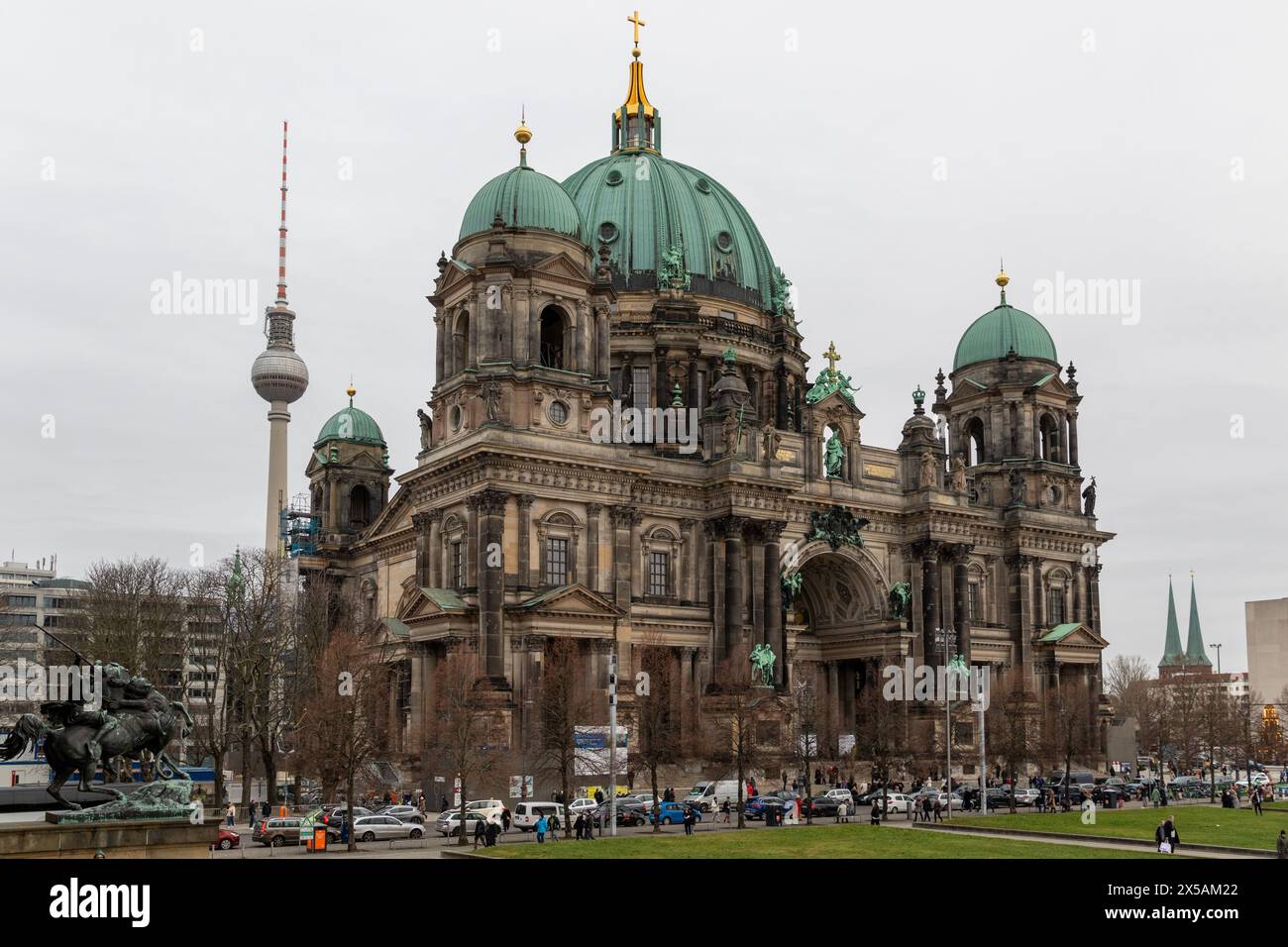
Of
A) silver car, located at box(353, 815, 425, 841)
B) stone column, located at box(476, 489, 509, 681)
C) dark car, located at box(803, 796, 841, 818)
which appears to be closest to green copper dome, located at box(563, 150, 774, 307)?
stone column, located at box(476, 489, 509, 681)

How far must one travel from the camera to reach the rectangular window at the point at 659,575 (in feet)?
273

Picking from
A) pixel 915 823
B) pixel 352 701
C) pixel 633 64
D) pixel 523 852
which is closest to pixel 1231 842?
pixel 915 823

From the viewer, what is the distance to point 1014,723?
3349 inches

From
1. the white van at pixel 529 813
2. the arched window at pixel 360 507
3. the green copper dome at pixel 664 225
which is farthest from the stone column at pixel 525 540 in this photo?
the arched window at pixel 360 507

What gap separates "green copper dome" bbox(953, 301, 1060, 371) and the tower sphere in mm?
97162

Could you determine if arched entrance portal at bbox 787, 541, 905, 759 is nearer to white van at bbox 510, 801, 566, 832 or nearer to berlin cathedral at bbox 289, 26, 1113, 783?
berlin cathedral at bbox 289, 26, 1113, 783

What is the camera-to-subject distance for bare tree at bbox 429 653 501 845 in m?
61.8

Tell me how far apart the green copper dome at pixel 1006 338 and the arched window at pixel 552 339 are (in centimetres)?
3766

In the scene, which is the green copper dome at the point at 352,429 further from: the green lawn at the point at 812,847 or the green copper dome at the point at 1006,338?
the green lawn at the point at 812,847

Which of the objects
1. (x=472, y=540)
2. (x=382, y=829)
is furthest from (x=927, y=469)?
(x=382, y=829)

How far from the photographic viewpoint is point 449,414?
78.7m

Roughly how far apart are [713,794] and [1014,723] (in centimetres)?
2179

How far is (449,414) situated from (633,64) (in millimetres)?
45363

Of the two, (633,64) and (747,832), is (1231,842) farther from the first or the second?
(633,64)
